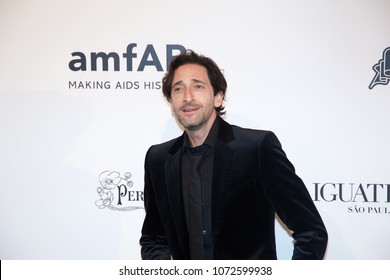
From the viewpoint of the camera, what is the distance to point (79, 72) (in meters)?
2.25

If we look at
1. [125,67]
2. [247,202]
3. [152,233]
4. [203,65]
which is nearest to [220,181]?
[247,202]

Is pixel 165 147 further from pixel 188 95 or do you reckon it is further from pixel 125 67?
pixel 125 67

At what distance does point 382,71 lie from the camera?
2.15 meters

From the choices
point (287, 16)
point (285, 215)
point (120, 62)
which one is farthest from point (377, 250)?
point (120, 62)

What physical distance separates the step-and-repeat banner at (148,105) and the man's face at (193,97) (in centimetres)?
25

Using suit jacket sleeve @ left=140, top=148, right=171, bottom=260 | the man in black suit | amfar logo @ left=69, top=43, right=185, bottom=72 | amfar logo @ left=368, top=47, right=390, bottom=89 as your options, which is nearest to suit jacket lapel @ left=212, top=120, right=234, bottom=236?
the man in black suit

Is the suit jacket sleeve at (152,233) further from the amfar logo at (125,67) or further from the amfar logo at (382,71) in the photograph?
the amfar logo at (382,71)

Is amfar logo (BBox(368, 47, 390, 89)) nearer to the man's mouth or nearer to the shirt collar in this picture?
the shirt collar

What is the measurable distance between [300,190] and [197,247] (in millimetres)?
585

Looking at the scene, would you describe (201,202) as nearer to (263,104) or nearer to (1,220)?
(263,104)

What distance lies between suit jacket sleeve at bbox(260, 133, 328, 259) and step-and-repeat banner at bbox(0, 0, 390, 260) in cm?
41

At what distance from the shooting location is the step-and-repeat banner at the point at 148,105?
7.09 feet

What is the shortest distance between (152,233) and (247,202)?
0.57 metres

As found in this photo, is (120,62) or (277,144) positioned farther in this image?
(120,62)
